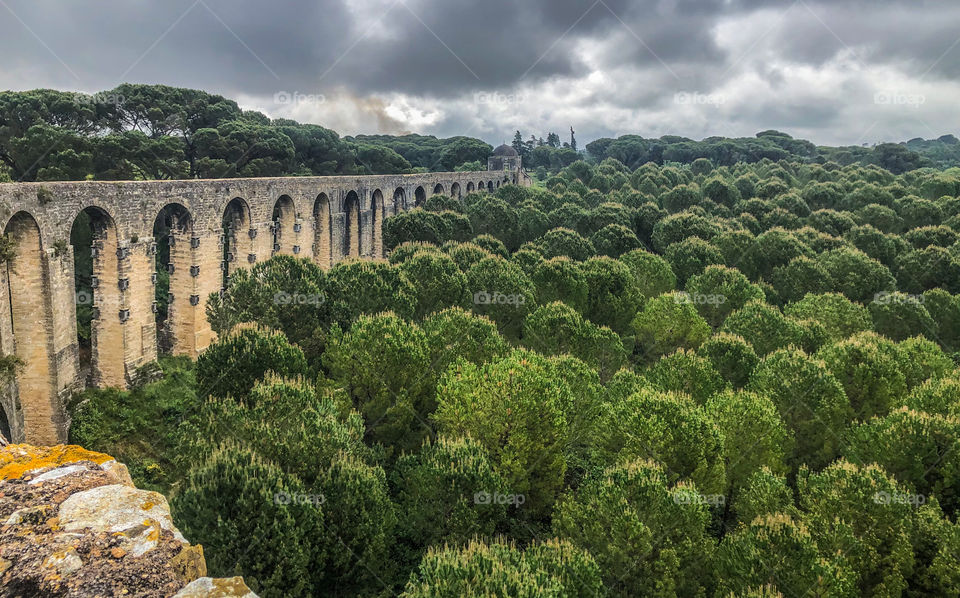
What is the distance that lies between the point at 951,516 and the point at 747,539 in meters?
10.1

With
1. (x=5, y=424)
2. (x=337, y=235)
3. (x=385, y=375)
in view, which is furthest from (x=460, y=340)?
(x=337, y=235)

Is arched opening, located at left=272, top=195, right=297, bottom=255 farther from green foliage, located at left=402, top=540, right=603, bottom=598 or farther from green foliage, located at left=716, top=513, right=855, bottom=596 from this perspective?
green foliage, located at left=716, top=513, right=855, bottom=596

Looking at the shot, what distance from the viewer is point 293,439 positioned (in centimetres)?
1906

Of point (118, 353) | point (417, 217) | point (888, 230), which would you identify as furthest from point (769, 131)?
point (118, 353)

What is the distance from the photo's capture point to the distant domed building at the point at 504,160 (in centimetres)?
12975

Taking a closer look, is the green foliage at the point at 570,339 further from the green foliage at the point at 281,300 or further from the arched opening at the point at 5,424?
the arched opening at the point at 5,424

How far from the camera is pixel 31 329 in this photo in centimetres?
3056

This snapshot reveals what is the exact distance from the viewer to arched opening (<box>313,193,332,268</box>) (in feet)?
191

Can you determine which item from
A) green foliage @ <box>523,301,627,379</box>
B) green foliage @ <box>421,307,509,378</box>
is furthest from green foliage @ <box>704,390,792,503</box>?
green foliage @ <box>421,307,509,378</box>

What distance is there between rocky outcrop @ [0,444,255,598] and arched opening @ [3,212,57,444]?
2590 centimetres

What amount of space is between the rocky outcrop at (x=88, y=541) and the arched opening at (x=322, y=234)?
50815 mm

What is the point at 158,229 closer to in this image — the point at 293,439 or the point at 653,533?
the point at 293,439

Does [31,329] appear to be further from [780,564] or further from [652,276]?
[652,276]

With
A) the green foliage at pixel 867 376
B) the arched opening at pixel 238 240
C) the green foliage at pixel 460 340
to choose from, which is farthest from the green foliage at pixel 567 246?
the green foliage at pixel 867 376
